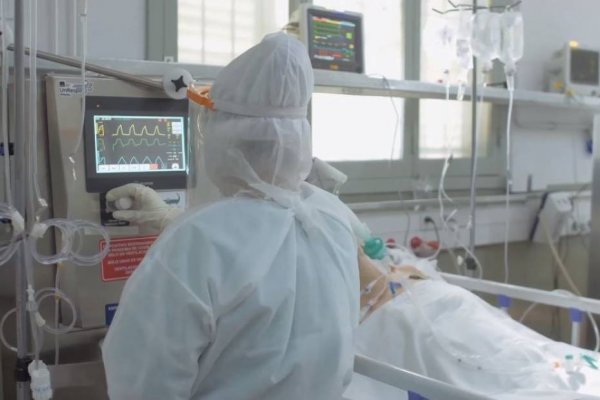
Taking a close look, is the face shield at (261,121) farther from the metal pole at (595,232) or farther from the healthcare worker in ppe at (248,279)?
the metal pole at (595,232)

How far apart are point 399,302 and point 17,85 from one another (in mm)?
1112

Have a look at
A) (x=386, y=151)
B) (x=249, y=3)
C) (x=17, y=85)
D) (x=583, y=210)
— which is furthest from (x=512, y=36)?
(x=17, y=85)

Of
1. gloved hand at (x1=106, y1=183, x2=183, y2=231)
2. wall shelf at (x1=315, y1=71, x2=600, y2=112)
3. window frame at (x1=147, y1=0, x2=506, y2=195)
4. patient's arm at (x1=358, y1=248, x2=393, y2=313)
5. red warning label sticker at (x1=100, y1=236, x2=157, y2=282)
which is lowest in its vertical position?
patient's arm at (x1=358, y1=248, x2=393, y2=313)

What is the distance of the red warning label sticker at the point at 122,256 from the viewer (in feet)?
5.25

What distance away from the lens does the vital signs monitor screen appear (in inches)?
88.3

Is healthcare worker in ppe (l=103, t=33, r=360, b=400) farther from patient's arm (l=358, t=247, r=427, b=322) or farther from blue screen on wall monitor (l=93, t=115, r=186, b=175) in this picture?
patient's arm (l=358, t=247, r=427, b=322)

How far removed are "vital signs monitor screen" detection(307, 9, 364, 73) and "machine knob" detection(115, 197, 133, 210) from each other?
3.15 ft

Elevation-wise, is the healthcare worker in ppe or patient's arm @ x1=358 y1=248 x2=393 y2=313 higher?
the healthcare worker in ppe

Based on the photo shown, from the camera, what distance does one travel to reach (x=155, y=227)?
160cm

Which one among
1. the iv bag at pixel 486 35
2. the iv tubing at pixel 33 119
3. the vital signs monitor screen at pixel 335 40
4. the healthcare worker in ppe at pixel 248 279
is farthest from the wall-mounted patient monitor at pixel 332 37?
the healthcare worker in ppe at pixel 248 279

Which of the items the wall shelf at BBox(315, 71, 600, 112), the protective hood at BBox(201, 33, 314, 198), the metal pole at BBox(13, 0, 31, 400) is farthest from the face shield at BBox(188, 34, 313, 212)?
the wall shelf at BBox(315, 71, 600, 112)

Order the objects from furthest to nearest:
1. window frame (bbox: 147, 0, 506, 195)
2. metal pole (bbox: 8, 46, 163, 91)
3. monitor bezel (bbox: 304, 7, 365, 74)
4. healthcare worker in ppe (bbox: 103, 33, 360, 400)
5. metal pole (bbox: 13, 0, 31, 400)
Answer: window frame (bbox: 147, 0, 506, 195), monitor bezel (bbox: 304, 7, 365, 74), metal pole (bbox: 8, 46, 163, 91), metal pole (bbox: 13, 0, 31, 400), healthcare worker in ppe (bbox: 103, 33, 360, 400)

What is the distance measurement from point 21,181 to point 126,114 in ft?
1.23

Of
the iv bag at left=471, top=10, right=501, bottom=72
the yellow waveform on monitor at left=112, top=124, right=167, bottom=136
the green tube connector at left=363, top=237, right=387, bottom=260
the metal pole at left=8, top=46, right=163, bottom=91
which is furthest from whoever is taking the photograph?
the iv bag at left=471, top=10, right=501, bottom=72
